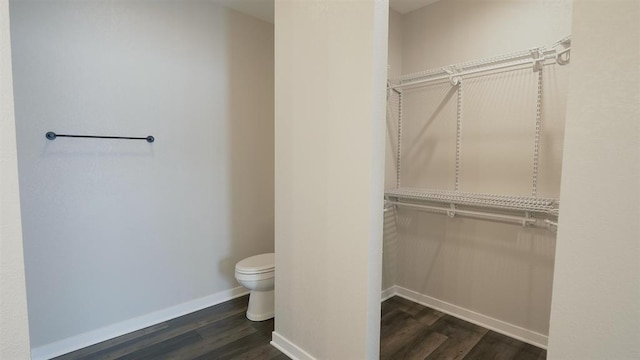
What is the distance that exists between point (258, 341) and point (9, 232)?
5.15 ft

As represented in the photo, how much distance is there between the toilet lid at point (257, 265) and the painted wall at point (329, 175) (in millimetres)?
327

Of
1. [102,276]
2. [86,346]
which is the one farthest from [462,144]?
[86,346]

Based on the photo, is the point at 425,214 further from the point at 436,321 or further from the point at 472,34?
the point at 472,34

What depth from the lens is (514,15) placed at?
2096 mm

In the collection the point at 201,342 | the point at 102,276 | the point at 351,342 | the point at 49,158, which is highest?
the point at 49,158

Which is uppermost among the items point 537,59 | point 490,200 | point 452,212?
point 537,59

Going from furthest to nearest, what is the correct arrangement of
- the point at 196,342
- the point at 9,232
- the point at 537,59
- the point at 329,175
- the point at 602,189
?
the point at 196,342 < the point at 537,59 < the point at 329,175 < the point at 9,232 < the point at 602,189

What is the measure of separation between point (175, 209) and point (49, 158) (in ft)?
2.70

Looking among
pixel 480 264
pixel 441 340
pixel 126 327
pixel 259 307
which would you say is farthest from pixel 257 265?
pixel 480 264

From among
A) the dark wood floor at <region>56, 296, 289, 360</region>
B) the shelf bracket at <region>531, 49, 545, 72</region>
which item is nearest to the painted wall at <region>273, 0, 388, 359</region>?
the dark wood floor at <region>56, 296, 289, 360</region>

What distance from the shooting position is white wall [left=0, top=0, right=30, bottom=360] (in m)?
0.99

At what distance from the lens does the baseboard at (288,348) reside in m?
1.90

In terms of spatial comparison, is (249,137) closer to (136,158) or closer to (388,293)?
(136,158)

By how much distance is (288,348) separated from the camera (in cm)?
200
